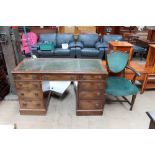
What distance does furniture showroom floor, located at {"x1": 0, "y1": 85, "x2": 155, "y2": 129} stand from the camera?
2104 mm

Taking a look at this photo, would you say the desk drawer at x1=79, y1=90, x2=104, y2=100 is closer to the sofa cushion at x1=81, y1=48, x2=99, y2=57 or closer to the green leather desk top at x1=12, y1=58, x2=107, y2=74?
the green leather desk top at x1=12, y1=58, x2=107, y2=74

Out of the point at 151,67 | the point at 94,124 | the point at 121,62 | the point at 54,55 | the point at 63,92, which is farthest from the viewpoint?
the point at 54,55

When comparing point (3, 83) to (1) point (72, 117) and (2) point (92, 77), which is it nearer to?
(1) point (72, 117)

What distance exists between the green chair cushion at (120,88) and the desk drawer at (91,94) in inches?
4.7

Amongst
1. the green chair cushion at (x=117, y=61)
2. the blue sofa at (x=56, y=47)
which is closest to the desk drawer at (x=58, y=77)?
the green chair cushion at (x=117, y=61)

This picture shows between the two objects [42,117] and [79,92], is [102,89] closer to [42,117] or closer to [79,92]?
[79,92]

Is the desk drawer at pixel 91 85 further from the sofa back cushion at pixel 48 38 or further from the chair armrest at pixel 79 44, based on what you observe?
the sofa back cushion at pixel 48 38

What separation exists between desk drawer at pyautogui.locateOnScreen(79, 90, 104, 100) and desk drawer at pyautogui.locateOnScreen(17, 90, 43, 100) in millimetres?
584

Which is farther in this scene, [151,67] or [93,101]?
[151,67]

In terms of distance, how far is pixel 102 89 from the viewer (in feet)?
6.97

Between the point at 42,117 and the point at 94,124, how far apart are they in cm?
77

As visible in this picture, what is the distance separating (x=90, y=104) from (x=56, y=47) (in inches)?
112
